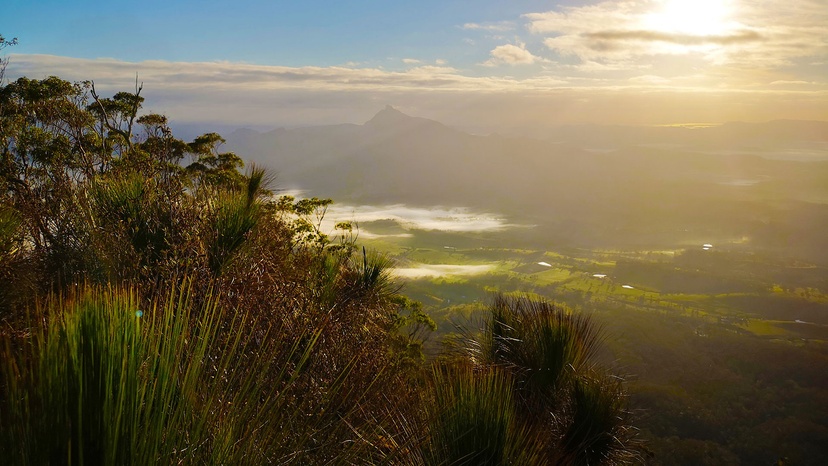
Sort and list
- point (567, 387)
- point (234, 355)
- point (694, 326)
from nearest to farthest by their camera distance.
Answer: point (234, 355)
point (567, 387)
point (694, 326)

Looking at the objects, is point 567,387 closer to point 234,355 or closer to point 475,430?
point 475,430

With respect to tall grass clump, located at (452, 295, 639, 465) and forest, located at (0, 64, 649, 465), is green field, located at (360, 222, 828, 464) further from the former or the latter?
forest, located at (0, 64, 649, 465)

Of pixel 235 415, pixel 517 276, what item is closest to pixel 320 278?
pixel 235 415

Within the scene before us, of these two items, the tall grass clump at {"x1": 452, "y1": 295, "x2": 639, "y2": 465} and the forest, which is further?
the tall grass clump at {"x1": 452, "y1": 295, "x2": 639, "y2": 465}

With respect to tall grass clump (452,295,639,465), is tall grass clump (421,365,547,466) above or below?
above

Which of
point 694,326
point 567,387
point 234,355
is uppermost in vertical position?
point 234,355

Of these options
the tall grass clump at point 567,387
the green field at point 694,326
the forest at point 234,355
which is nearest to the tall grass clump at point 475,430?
→ the forest at point 234,355

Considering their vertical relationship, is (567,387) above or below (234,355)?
below

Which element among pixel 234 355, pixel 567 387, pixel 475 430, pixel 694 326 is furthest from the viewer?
pixel 694 326

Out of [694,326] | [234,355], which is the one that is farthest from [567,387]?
[694,326]

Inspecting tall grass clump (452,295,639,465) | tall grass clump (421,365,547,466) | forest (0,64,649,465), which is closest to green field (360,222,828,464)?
tall grass clump (452,295,639,465)

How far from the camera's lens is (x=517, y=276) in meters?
143

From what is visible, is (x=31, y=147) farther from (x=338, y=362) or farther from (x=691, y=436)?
(x=691, y=436)

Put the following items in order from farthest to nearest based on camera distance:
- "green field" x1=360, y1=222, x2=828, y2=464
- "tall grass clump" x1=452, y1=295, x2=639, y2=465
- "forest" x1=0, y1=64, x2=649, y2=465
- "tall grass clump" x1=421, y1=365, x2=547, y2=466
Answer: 1. "green field" x1=360, y1=222, x2=828, y2=464
2. "tall grass clump" x1=452, y1=295, x2=639, y2=465
3. "tall grass clump" x1=421, y1=365, x2=547, y2=466
4. "forest" x1=0, y1=64, x2=649, y2=465
